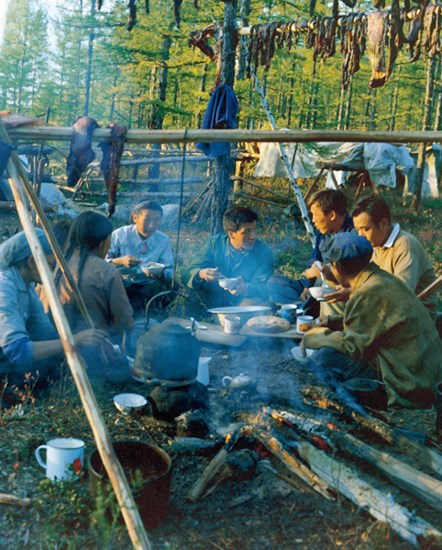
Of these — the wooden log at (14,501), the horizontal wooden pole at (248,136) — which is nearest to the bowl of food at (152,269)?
the horizontal wooden pole at (248,136)

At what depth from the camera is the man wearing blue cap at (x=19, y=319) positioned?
395cm

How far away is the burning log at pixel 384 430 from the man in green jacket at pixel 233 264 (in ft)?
6.65

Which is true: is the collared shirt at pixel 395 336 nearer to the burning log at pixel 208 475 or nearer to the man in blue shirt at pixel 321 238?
the man in blue shirt at pixel 321 238

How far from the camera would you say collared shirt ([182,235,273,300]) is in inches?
265

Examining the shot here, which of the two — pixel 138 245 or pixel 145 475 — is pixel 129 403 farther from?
pixel 138 245

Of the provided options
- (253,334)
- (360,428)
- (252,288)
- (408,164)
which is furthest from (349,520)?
(408,164)

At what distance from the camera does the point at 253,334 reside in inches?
208

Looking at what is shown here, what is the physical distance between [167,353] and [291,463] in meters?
1.15

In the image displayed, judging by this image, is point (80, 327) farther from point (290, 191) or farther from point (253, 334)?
point (290, 191)

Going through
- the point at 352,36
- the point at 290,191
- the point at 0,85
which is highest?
the point at 0,85

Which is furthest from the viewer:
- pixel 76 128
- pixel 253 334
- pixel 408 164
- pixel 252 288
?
pixel 408 164

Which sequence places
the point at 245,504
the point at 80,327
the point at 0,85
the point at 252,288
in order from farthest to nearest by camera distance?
the point at 0,85, the point at 252,288, the point at 80,327, the point at 245,504

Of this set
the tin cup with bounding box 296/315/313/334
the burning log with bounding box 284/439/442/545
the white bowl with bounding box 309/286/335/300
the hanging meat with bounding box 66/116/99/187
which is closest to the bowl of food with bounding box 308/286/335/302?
the white bowl with bounding box 309/286/335/300

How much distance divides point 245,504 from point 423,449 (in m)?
1.20
